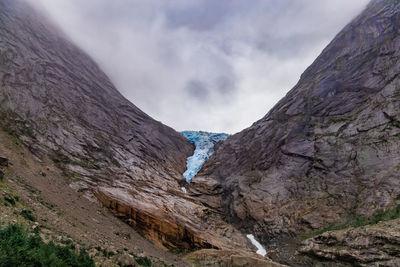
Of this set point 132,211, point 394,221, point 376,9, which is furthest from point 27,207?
point 376,9

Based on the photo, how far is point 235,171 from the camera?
151ft

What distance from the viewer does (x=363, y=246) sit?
1858 centimetres

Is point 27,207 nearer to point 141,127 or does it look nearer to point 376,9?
point 141,127

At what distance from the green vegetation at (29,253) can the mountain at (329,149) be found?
24.4m

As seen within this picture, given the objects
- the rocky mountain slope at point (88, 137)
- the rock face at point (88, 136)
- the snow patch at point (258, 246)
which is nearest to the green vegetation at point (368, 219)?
the snow patch at point (258, 246)

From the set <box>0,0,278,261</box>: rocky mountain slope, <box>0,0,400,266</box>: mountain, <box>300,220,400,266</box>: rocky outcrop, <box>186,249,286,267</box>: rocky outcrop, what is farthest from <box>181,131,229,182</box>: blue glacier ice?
<box>300,220,400,266</box>: rocky outcrop

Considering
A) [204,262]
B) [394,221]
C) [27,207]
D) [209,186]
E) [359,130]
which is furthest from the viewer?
[209,186]

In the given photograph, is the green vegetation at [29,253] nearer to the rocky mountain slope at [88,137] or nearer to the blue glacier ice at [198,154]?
the rocky mountain slope at [88,137]

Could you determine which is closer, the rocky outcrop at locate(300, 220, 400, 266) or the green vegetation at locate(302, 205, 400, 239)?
the rocky outcrop at locate(300, 220, 400, 266)

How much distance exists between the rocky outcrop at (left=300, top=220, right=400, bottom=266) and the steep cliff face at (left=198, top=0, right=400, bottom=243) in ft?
16.1

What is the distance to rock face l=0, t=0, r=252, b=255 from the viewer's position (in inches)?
1027

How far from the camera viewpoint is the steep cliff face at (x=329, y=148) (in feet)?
89.3

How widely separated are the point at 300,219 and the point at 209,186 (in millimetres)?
18030

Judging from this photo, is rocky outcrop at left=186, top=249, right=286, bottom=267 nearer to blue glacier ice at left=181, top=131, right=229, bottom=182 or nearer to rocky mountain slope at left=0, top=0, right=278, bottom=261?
rocky mountain slope at left=0, top=0, right=278, bottom=261
